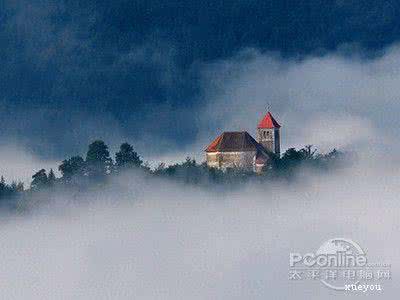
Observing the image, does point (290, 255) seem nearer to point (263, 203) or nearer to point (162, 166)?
point (263, 203)

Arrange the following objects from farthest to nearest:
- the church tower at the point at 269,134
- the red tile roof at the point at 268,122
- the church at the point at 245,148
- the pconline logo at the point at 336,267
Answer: the red tile roof at the point at 268,122, the church tower at the point at 269,134, the church at the point at 245,148, the pconline logo at the point at 336,267

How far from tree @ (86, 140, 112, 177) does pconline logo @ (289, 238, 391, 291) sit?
23.7 m

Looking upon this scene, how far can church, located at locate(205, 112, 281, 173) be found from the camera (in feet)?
398

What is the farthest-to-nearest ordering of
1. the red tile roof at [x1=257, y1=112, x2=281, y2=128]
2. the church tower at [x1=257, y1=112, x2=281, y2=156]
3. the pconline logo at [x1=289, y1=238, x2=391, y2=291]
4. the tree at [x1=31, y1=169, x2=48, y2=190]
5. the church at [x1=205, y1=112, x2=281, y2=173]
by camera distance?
the red tile roof at [x1=257, y1=112, x2=281, y2=128], the church tower at [x1=257, y1=112, x2=281, y2=156], the church at [x1=205, y1=112, x2=281, y2=173], the tree at [x1=31, y1=169, x2=48, y2=190], the pconline logo at [x1=289, y1=238, x2=391, y2=291]

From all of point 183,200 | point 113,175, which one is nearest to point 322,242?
point 183,200

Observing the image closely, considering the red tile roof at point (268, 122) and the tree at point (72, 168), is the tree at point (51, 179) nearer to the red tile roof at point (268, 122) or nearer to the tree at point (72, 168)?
the tree at point (72, 168)

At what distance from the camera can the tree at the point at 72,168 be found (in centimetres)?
10488

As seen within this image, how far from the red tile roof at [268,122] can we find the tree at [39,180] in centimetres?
2845

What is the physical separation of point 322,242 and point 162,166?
81.4 feet

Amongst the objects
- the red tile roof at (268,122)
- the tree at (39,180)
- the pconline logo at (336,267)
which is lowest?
the pconline logo at (336,267)

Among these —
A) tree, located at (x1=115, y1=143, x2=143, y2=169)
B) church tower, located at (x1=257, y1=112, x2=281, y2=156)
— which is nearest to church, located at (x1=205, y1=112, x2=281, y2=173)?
church tower, located at (x1=257, y1=112, x2=281, y2=156)

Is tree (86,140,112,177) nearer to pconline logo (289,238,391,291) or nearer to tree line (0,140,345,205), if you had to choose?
tree line (0,140,345,205)

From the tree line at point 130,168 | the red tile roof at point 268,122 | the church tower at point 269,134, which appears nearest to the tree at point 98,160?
the tree line at point 130,168

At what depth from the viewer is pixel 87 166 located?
347ft
